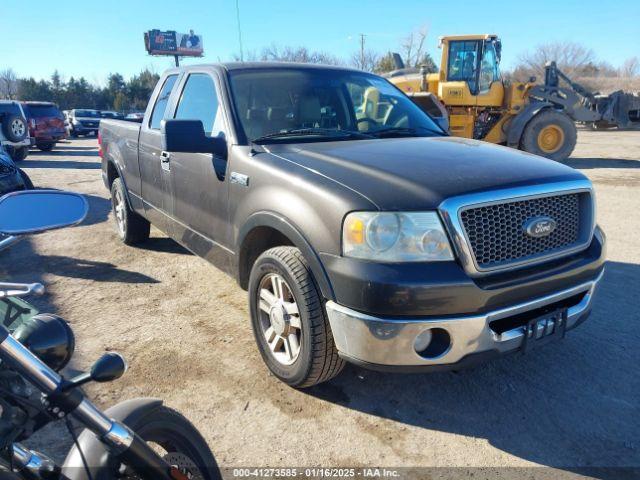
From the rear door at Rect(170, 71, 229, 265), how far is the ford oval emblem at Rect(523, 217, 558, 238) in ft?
6.19

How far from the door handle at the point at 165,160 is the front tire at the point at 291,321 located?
1.66 m

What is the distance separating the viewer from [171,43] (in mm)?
62344

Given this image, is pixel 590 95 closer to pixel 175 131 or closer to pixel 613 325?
pixel 613 325

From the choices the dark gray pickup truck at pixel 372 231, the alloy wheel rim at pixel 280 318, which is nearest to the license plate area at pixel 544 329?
the dark gray pickup truck at pixel 372 231

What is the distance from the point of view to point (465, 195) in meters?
2.29

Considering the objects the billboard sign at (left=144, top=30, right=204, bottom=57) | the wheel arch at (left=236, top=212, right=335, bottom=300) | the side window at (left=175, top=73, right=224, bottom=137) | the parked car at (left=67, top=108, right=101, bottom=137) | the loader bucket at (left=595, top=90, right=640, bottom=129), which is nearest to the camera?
the wheel arch at (left=236, top=212, right=335, bottom=300)

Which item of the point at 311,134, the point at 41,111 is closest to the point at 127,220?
the point at 311,134

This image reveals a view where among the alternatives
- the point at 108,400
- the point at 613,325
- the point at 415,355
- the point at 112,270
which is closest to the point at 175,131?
the point at 108,400

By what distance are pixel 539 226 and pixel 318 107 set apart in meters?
1.89

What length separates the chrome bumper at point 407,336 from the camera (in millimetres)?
2209

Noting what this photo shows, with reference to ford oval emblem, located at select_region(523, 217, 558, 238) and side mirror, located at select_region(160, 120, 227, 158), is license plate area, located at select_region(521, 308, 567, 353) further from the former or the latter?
side mirror, located at select_region(160, 120, 227, 158)

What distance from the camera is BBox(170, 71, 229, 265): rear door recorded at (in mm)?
3379

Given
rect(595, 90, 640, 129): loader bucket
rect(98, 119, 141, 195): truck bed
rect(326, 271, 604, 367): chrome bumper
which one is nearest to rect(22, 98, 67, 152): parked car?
rect(98, 119, 141, 195): truck bed

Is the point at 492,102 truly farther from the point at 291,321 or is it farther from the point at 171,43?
the point at 171,43
